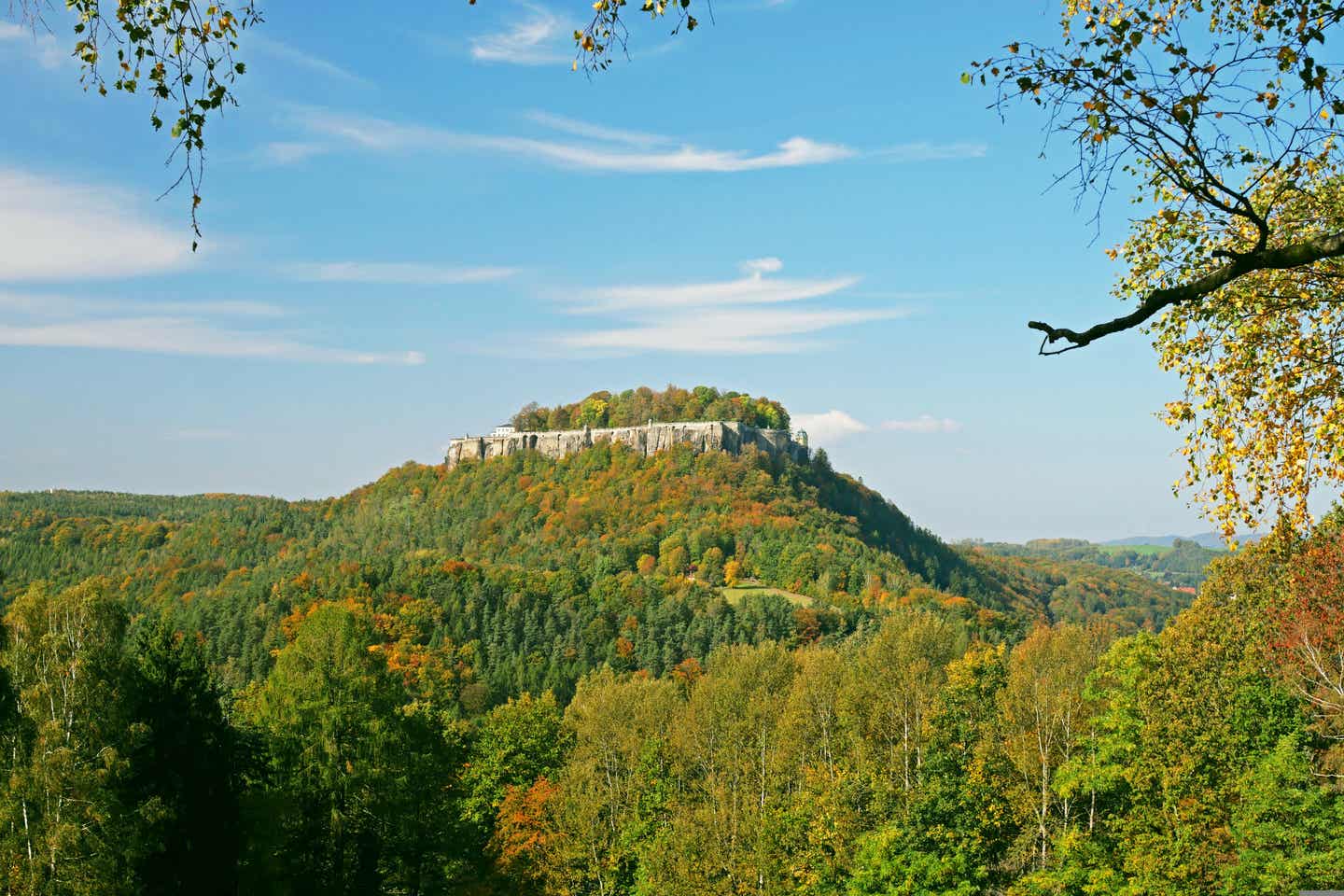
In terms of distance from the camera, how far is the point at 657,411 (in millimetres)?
169250

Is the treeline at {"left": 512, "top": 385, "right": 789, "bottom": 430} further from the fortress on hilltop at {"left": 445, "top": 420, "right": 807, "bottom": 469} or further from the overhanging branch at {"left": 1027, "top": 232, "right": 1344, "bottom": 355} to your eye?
the overhanging branch at {"left": 1027, "top": 232, "right": 1344, "bottom": 355}

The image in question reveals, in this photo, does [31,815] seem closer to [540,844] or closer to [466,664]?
[540,844]

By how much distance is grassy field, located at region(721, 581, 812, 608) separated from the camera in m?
106

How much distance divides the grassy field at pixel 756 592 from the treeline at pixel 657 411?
4888 cm

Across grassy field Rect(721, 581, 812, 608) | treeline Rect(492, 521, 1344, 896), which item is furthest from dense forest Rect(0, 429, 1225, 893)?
grassy field Rect(721, 581, 812, 608)

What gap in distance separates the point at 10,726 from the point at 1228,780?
100ft

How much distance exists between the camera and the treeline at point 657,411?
16575 cm

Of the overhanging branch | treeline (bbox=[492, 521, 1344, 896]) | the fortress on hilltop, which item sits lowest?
treeline (bbox=[492, 521, 1344, 896])

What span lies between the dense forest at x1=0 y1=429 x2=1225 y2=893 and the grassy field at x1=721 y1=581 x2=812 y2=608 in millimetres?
506

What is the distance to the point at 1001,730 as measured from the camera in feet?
124

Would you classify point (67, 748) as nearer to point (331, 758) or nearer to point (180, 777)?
point (180, 777)

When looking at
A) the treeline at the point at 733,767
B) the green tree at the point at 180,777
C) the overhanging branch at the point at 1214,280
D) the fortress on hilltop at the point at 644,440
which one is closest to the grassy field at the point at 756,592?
the fortress on hilltop at the point at 644,440

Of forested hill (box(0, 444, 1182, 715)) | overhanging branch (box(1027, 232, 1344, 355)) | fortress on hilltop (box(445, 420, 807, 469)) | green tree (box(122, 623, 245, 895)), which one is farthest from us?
fortress on hilltop (box(445, 420, 807, 469))

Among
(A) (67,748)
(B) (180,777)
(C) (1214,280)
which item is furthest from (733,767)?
(C) (1214,280)
